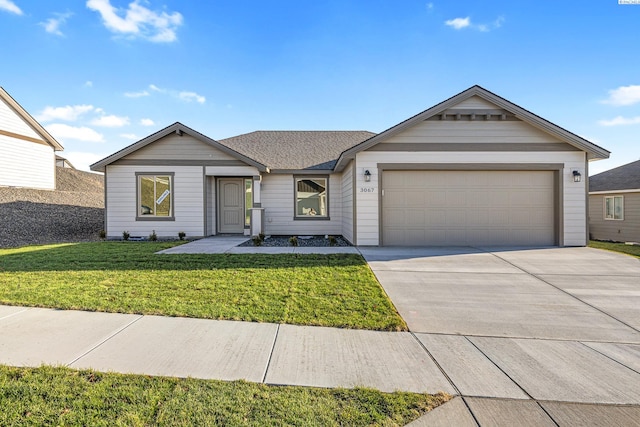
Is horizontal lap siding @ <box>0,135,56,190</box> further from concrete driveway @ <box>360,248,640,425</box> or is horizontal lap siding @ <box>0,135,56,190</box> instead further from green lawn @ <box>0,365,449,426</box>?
concrete driveway @ <box>360,248,640,425</box>

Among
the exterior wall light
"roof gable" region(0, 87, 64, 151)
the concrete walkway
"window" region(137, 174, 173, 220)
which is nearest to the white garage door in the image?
the exterior wall light

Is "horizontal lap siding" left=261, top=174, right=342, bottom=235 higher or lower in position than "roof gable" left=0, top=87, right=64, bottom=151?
lower

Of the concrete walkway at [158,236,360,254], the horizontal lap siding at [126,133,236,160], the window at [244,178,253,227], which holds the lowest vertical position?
the concrete walkway at [158,236,360,254]

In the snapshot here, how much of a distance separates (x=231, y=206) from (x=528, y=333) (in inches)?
458

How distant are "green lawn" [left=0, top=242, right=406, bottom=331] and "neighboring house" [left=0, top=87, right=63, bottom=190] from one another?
45.3 ft

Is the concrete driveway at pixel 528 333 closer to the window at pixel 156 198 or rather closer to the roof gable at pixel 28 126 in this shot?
the window at pixel 156 198

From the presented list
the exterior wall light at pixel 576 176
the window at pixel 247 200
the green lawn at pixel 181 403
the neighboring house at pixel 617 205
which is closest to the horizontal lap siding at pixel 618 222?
the neighboring house at pixel 617 205

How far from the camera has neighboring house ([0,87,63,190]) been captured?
17344mm

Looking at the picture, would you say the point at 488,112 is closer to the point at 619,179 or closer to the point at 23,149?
the point at 619,179

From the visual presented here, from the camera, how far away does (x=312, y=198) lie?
13328 mm

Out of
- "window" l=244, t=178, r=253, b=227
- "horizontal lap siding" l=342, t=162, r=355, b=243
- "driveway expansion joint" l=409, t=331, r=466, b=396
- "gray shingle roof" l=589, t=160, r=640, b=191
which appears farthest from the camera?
"gray shingle roof" l=589, t=160, r=640, b=191

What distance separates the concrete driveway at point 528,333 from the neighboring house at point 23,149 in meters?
21.9

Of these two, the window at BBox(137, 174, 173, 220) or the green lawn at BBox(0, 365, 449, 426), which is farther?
the window at BBox(137, 174, 173, 220)

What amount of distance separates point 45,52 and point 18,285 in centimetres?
1398
